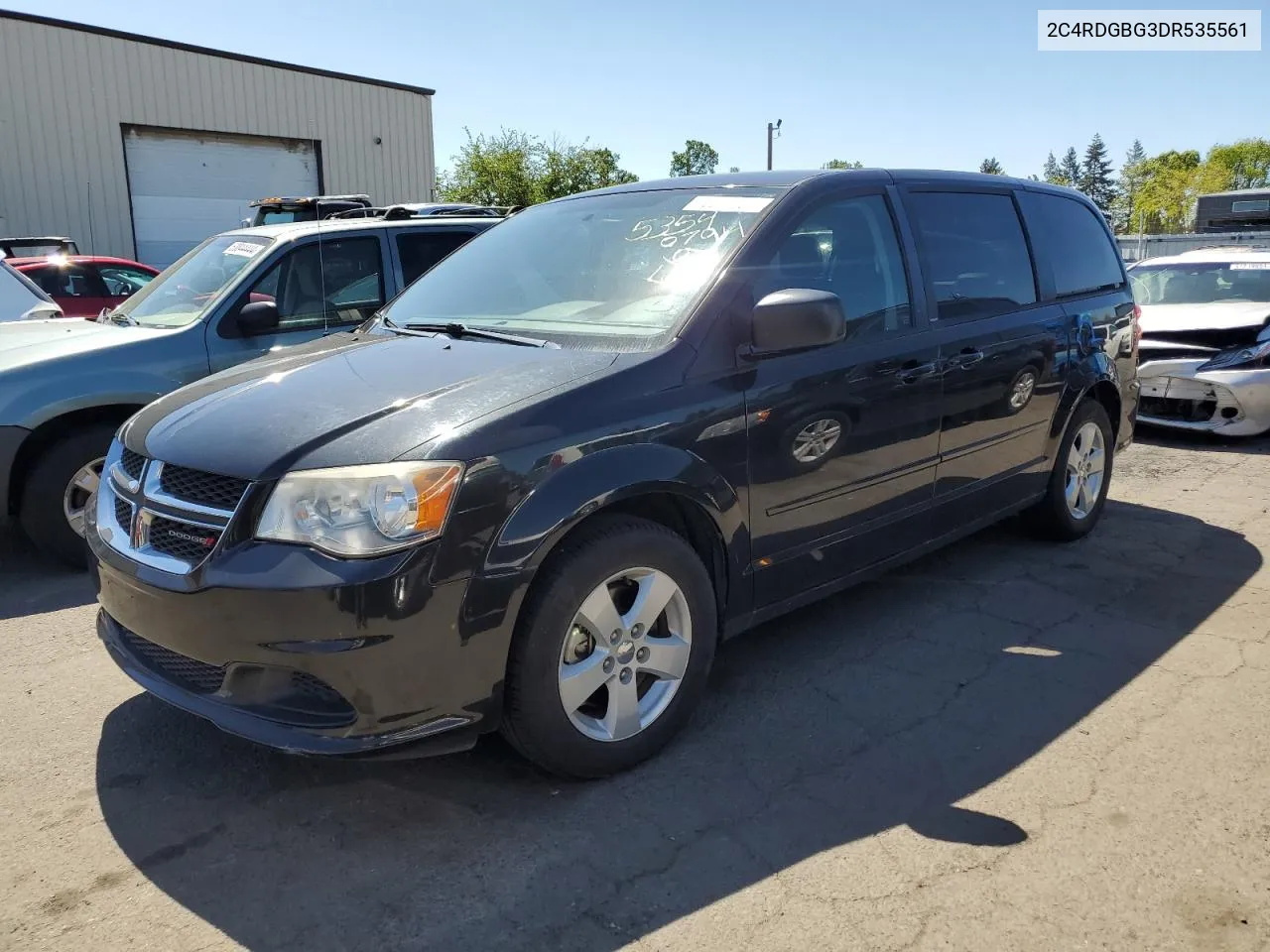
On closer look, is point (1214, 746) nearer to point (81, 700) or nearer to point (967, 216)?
point (967, 216)

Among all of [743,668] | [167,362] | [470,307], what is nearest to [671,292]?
[470,307]

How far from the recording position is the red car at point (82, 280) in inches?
399

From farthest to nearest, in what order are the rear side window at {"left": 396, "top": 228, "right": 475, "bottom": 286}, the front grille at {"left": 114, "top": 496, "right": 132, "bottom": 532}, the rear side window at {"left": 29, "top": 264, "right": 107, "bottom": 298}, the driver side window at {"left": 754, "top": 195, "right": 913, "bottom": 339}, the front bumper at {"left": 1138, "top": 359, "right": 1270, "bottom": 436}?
the rear side window at {"left": 29, "top": 264, "right": 107, "bottom": 298}, the front bumper at {"left": 1138, "top": 359, "right": 1270, "bottom": 436}, the rear side window at {"left": 396, "top": 228, "right": 475, "bottom": 286}, the driver side window at {"left": 754, "top": 195, "right": 913, "bottom": 339}, the front grille at {"left": 114, "top": 496, "right": 132, "bottom": 532}

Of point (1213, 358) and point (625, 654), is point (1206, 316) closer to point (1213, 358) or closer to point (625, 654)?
point (1213, 358)

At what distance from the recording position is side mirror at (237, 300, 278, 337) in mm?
5086

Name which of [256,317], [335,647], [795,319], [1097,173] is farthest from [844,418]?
[1097,173]

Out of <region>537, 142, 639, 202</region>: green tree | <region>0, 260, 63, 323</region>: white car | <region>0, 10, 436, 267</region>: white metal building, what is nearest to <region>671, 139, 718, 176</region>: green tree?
<region>537, 142, 639, 202</region>: green tree

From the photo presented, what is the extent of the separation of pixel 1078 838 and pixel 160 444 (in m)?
2.81

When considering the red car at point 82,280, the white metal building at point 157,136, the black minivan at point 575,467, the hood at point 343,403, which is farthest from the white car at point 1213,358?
the white metal building at point 157,136

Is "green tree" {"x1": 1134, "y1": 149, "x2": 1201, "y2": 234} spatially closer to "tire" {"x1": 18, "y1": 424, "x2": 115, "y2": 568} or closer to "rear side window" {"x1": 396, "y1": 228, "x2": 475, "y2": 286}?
"rear side window" {"x1": 396, "y1": 228, "x2": 475, "y2": 286}

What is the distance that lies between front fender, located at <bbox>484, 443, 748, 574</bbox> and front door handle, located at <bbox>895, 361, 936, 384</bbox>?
3.32 ft

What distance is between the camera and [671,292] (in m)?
3.29

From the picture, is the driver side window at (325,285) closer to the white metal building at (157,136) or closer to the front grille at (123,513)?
the front grille at (123,513)

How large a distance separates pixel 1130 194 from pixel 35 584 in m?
93.6
